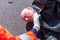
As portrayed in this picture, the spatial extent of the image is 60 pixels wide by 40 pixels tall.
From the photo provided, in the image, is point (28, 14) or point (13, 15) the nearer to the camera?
point (28, 14)

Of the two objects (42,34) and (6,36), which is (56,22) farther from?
(6,36)

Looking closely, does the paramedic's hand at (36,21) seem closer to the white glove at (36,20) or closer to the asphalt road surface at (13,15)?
the white glove at (36,20)

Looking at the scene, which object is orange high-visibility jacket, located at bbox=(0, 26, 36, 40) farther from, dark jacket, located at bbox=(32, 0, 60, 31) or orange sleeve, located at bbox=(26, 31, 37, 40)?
Answer: dark jacket, located at bbox=(32, 0, 60, 31)

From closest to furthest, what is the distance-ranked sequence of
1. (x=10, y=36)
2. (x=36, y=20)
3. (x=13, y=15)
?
(x=10, y=36) → (x=36, y=20) → (x=13, y=15)

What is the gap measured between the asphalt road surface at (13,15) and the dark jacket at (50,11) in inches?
6.7

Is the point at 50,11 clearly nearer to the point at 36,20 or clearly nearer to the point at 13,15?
the point at 36,20

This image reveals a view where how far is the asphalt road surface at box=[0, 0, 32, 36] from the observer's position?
1.15m

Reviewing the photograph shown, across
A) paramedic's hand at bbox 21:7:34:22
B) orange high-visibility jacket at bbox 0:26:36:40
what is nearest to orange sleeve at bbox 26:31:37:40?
orange high-visibility jacket at bbox 0:26:36:40

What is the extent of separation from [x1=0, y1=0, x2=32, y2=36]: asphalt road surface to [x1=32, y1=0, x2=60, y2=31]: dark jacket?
0.56 ft

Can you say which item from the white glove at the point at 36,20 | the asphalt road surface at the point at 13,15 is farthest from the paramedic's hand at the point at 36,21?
the asphalt road surface at the point at 13,15

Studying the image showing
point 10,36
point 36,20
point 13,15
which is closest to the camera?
point 10,36

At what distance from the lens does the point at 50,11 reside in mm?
998

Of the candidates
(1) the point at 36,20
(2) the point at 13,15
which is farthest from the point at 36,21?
(2) the point at 13,15

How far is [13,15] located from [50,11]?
0.27 m
